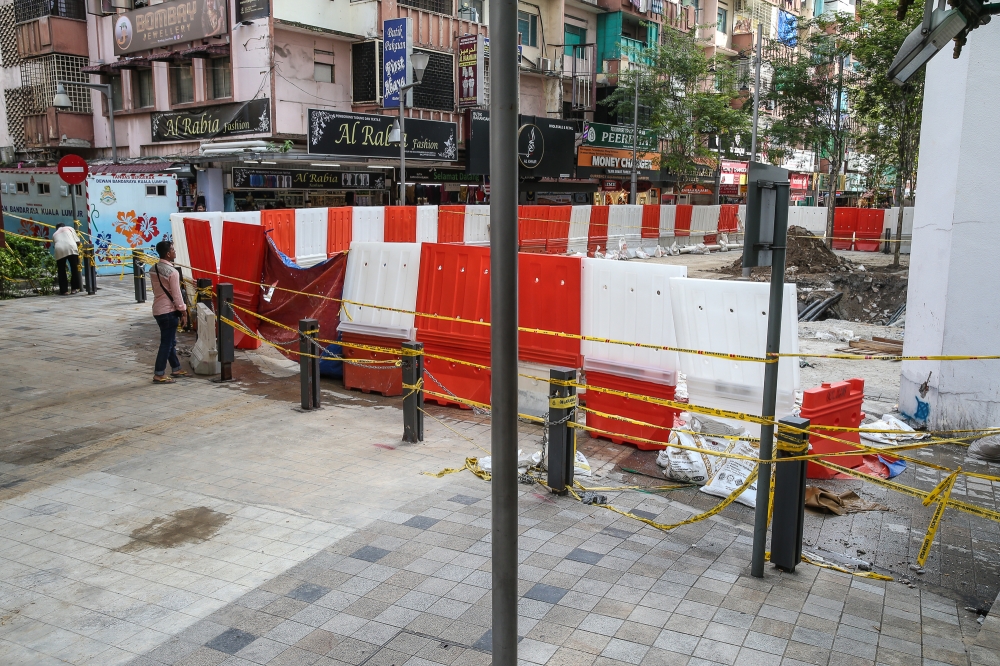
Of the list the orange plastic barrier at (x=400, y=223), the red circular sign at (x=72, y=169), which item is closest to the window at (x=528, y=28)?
the orange plastic barrier at (x=400, y=223)

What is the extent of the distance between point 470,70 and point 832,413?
2654cm

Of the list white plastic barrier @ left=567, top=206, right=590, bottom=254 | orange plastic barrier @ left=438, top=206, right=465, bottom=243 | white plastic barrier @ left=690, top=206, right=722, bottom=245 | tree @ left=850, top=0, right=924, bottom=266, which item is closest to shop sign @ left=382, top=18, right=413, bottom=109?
orange plastic barrier @ left=438, top=206, right=465, bottom=243

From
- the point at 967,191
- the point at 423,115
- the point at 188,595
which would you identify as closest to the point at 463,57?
the point at 423,115

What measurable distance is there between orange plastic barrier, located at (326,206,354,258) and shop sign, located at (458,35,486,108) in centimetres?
1401

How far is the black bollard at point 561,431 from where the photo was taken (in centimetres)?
675

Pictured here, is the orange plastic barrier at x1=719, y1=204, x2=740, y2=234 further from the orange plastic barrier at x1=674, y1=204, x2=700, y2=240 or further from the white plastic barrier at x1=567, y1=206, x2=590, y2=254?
the white plastic barrier at x1=567, y1=206, x2=590, y2=254

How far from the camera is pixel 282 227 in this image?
16.9 metres

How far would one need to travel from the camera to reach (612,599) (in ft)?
16.7

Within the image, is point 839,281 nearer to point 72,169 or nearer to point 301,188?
point 301,188

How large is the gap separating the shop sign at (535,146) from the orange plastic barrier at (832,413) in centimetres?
2508

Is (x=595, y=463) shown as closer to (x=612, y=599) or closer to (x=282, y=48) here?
(x=612, y=599)

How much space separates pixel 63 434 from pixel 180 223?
6.80m

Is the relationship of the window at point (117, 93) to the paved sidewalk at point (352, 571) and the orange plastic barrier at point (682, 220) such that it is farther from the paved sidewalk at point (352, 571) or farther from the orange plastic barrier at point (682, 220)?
the paved sidewalk at point (352, 571)

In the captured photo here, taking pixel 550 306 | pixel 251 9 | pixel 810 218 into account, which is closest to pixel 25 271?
pixel 251 9
